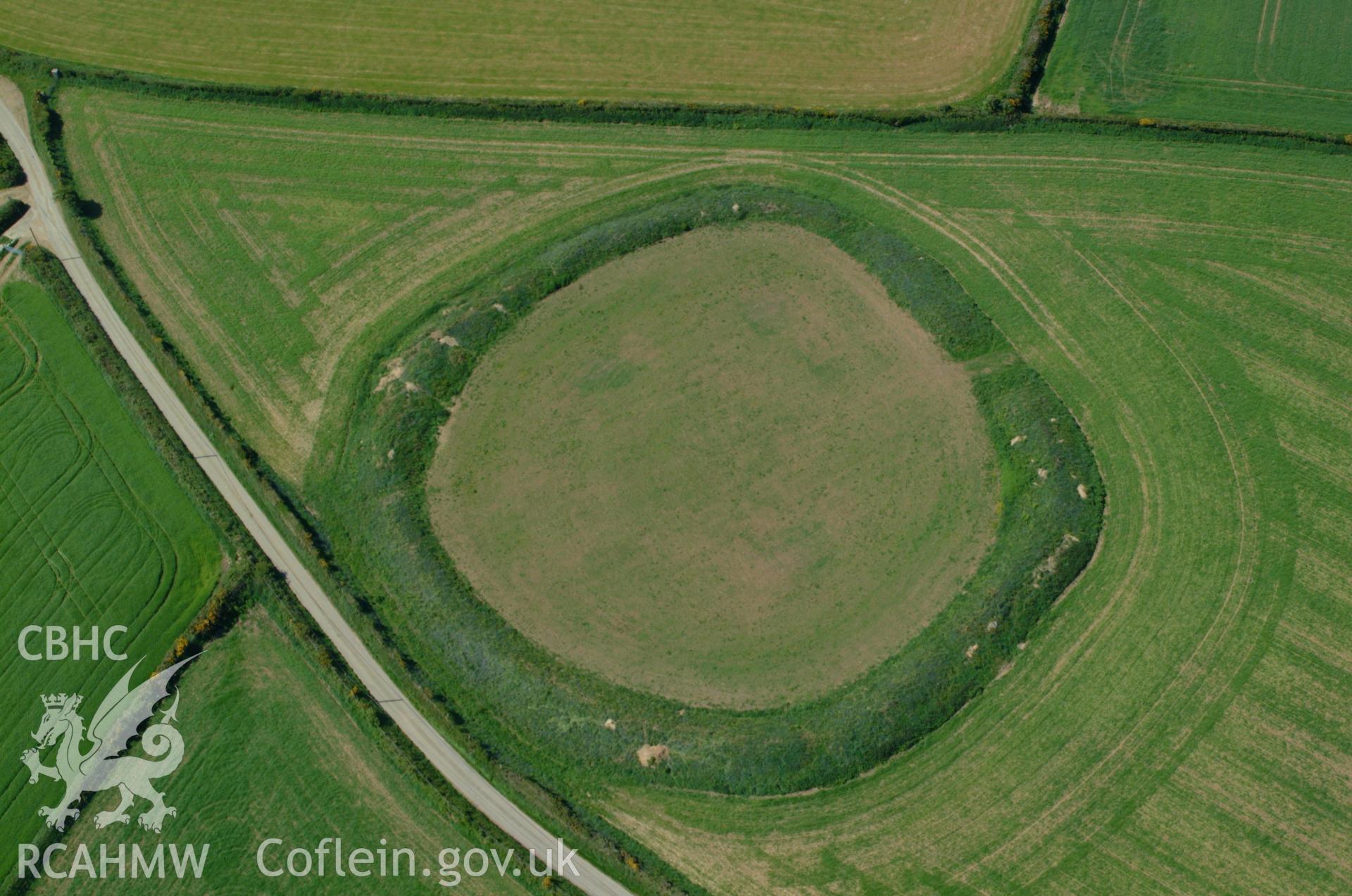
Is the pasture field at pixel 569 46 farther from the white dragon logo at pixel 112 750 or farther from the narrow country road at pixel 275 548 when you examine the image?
the white dragon logo at pixel 112 750

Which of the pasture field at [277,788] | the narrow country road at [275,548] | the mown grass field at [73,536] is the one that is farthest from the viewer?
the mown grass field at [73,536]

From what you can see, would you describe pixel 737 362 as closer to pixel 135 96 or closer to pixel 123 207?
pixel 123 207

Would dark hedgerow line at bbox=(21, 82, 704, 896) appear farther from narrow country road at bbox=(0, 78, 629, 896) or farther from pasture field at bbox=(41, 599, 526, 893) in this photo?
pasture field at bbox=(41, 599, 526, 893)

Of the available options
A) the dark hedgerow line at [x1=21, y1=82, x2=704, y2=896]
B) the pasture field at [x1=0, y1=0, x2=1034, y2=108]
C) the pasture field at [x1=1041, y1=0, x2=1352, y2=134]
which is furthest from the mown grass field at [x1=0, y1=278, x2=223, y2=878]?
the pasture field at [x1=1041, y1=0, x2=1352, y2=134]

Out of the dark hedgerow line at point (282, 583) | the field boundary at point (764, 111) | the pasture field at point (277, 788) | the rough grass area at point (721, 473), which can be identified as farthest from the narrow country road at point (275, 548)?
the field boundary at point (764, 111)

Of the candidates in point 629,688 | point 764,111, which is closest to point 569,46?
point 764,111

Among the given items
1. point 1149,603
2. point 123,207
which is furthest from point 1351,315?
point 123,207
